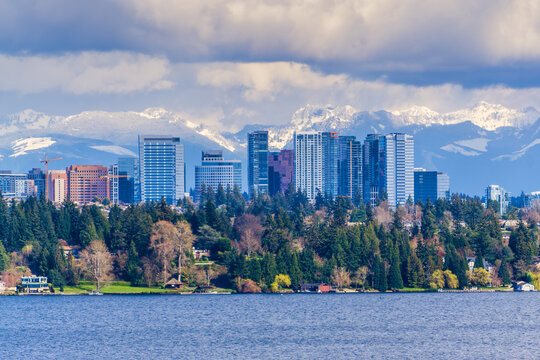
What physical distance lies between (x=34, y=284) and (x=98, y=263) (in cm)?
1196

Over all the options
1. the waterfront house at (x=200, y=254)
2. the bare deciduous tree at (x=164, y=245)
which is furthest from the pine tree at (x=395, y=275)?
the bare deciduous tree at (x=164, y=245)

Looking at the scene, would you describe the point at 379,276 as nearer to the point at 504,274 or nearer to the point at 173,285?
the point at 504,274

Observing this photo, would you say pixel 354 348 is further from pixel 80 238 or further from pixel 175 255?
pixel 80 238

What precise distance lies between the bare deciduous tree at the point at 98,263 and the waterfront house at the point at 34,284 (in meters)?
7.51

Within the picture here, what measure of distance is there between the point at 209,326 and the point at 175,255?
2031 inches

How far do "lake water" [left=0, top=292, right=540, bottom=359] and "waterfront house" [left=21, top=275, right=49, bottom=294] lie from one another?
4935 mm

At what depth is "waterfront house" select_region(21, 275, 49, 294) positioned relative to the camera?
591ft

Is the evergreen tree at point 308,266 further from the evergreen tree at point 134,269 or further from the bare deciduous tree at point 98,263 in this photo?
→ the bare deciduous tree at point 98,263

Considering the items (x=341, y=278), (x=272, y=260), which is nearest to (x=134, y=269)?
(x=272, y=260)

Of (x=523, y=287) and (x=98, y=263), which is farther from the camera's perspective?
(x=523, y=287)

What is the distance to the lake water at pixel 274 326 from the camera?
4419 inches

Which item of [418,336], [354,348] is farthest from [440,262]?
[354,348]

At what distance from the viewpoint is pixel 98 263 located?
180 meters

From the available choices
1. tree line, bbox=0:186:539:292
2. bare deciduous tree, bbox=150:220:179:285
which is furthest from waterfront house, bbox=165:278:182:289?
tree line, bbox=0:186:539:292
